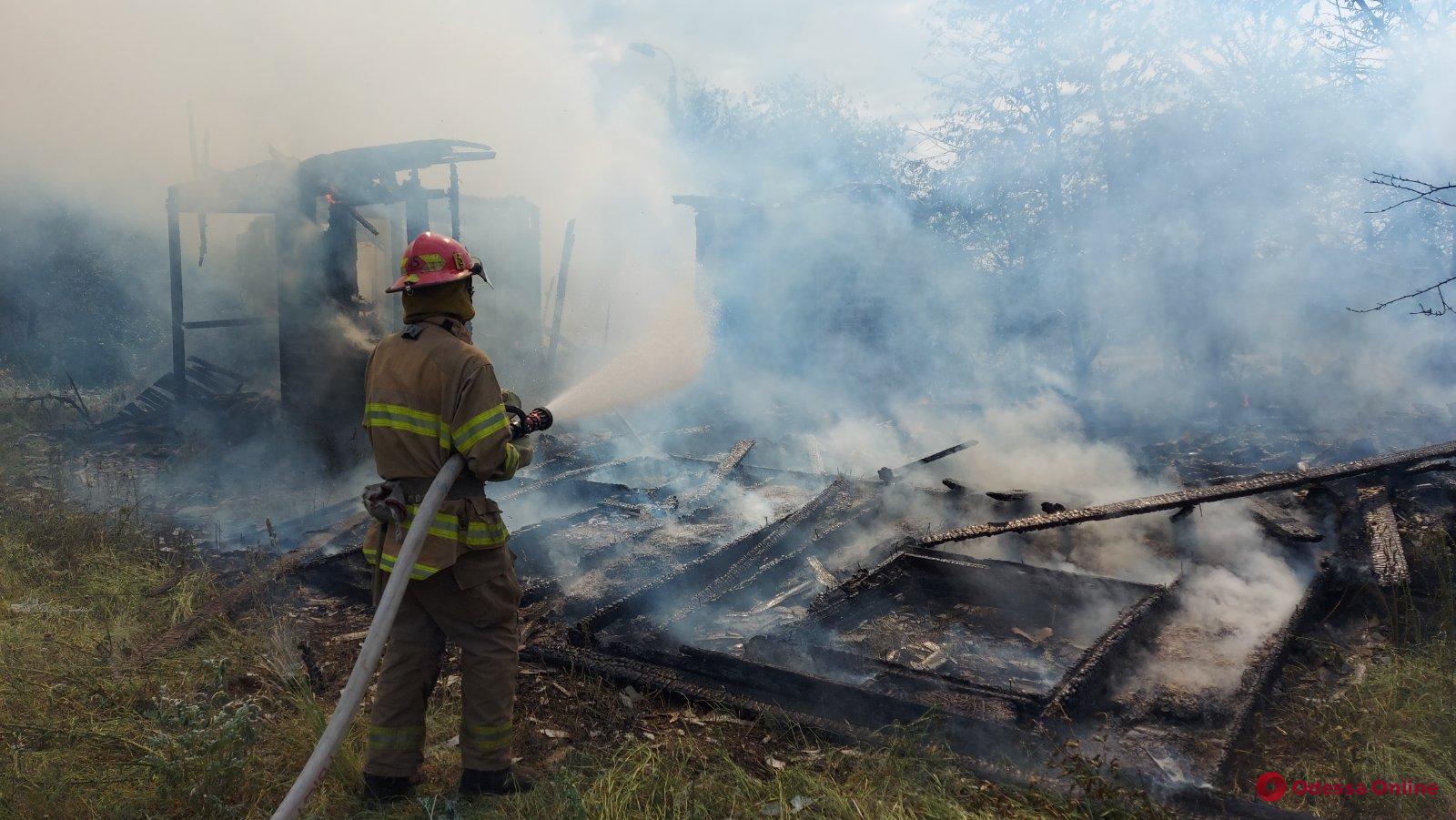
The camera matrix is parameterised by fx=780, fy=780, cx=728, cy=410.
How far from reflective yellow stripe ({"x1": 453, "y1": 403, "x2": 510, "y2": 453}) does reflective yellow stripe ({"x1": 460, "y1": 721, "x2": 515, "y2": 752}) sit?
1.07 m

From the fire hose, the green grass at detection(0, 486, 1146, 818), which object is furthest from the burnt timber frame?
the fire hose

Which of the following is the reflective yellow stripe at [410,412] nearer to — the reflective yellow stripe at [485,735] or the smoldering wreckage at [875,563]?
the reflective yellow stripe at [485,735]

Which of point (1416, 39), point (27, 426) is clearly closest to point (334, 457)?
point (27, 426)

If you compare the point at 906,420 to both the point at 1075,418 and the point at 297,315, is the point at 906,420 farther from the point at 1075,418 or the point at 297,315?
the point at 297,315

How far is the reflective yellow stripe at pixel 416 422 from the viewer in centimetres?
294

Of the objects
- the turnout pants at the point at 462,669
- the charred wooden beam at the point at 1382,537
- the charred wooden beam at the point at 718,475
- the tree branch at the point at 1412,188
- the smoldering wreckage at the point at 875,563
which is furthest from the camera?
the charred wooden beam at the point at 718,475

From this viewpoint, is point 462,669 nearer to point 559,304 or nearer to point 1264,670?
point 1264,670

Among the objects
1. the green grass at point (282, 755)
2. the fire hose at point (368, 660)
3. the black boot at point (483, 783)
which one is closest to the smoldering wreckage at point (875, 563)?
the green grass at point (282, 755)

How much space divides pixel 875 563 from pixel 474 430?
3.69m

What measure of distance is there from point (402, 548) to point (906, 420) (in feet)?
31.2

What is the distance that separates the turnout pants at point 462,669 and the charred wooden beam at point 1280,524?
5331mm

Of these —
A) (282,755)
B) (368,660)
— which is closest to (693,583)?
(282,755)

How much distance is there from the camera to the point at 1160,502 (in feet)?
18.1

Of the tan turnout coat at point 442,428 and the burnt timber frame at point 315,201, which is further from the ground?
the burnt timber frame at point 315,201
